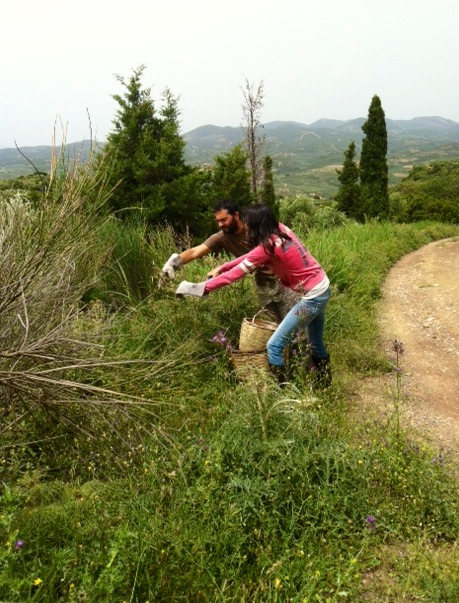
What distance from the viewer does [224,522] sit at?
2.48m

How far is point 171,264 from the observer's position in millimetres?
4188

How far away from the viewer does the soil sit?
13.2 feet

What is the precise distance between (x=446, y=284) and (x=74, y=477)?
802 cm

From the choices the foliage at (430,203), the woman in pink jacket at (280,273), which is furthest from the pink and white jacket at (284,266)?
the foliage at (430,203)

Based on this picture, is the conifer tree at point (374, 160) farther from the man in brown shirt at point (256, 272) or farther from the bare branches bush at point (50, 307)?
the bare branches bush at point (50, 307)

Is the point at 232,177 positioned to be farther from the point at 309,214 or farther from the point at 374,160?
the point at 374,160

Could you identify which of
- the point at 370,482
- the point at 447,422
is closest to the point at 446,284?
the point at 447,422

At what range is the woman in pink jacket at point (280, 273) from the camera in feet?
11.8

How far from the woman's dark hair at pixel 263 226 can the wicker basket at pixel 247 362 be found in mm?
879

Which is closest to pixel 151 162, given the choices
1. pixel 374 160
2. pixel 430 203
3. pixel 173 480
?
pixel 173 480

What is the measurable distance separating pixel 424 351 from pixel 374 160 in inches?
819

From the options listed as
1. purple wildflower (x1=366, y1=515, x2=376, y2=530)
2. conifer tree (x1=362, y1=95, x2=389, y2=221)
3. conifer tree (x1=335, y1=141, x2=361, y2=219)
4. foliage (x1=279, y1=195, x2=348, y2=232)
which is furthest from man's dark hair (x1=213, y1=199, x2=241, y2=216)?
conifer tree (x1=335, y1=141, x2=361, y2=219)

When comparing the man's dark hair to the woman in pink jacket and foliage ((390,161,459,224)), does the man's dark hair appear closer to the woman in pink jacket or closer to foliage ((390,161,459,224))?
the woman in pink jacket

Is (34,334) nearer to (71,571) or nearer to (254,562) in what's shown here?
(71,571)
